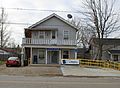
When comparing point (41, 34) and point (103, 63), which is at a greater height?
point (41, 34)

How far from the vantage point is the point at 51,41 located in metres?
45.3

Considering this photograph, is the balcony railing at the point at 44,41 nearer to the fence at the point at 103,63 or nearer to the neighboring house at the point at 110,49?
the fence at the point at 103,63

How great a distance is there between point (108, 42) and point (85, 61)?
999 inches

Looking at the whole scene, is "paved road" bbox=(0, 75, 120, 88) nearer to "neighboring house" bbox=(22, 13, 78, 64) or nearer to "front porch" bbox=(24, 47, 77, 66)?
"neighboring house" bbox=(22, 13, 78, 64)

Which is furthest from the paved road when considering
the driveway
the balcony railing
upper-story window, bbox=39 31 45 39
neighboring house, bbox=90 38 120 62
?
neighboring house, bbox=90 38 120 62

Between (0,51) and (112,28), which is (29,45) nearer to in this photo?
(112,28)

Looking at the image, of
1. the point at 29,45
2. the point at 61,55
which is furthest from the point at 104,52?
the point at 29,45

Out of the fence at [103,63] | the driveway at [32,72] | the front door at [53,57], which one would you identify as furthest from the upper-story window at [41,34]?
the driveway at [32,72]

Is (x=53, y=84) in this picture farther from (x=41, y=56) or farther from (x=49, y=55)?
(x=49, y=55)

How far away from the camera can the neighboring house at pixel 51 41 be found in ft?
148

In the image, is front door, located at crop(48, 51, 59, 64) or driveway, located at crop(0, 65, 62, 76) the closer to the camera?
driveway, located at crop(0, 65, 62, 76)

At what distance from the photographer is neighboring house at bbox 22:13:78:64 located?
1775 inches

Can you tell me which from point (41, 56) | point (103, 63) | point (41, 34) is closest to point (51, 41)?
point (41, 34)

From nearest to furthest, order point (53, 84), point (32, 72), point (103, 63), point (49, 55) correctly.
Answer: point (53, 84) → point (32, 72) → point (103, 63) → point (49, 55)
